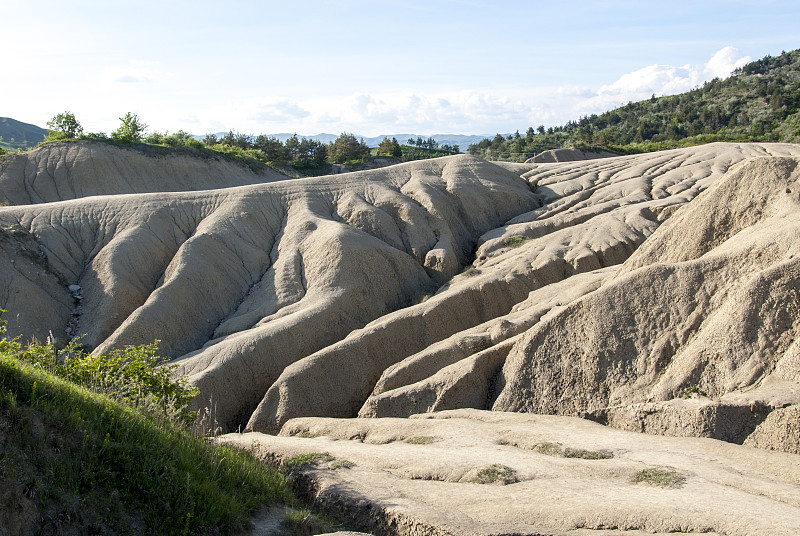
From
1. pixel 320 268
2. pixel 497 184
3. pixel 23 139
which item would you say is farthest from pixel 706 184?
pixel 23 139

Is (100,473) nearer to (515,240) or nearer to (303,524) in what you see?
(303,524)

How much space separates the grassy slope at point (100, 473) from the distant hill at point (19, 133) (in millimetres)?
157821

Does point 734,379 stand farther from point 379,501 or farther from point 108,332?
point 108,332

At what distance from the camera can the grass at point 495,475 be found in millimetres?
9649

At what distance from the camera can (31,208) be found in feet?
106

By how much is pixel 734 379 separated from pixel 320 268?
1870 cm

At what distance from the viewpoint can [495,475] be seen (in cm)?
978

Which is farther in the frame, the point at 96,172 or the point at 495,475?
the point at 96,172

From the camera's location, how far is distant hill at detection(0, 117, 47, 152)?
485ft

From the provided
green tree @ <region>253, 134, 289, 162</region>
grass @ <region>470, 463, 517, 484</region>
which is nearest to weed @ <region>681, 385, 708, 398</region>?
grass @ <region>470, 463, 517, 484</region>

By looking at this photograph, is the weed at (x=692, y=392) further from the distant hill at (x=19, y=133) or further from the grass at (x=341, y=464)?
the distant hill at (x=19, y=133)

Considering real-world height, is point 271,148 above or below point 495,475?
above

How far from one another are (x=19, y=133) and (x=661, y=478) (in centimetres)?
18518

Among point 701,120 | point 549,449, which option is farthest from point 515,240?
point 701,120
